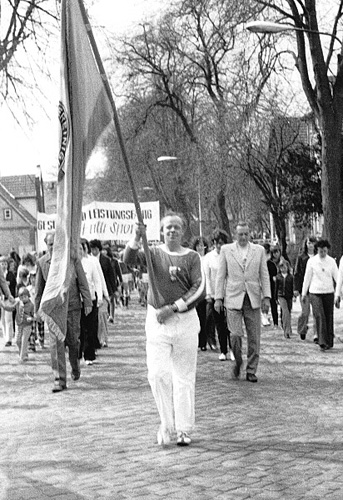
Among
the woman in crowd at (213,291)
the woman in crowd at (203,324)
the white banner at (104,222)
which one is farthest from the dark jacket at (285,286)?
the white banner at (104,222)

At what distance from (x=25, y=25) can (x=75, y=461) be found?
11862mm

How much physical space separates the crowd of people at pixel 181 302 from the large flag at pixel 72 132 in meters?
0.20

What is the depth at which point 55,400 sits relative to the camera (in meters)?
11.5

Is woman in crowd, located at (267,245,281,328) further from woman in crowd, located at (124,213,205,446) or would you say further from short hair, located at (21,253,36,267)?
woman in crowd, located at (124,213,205,446)

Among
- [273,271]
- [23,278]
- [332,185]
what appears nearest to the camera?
[23,278]

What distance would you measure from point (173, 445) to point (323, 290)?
8.55m

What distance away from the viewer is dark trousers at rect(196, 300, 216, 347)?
55.0ft

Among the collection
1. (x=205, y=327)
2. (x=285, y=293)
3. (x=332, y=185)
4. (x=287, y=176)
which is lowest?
(x=205, y=327)

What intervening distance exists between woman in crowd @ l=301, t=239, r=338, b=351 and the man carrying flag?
352 inches

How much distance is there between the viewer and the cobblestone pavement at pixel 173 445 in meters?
6.95

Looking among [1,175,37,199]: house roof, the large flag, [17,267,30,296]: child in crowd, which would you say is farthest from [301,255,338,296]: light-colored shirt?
[1,175,37,199]: house roof

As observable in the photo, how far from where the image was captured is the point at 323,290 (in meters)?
16.7

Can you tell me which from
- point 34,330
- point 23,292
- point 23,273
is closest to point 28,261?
point 23,273

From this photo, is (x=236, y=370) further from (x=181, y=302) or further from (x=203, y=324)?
(x=181, y=302)
